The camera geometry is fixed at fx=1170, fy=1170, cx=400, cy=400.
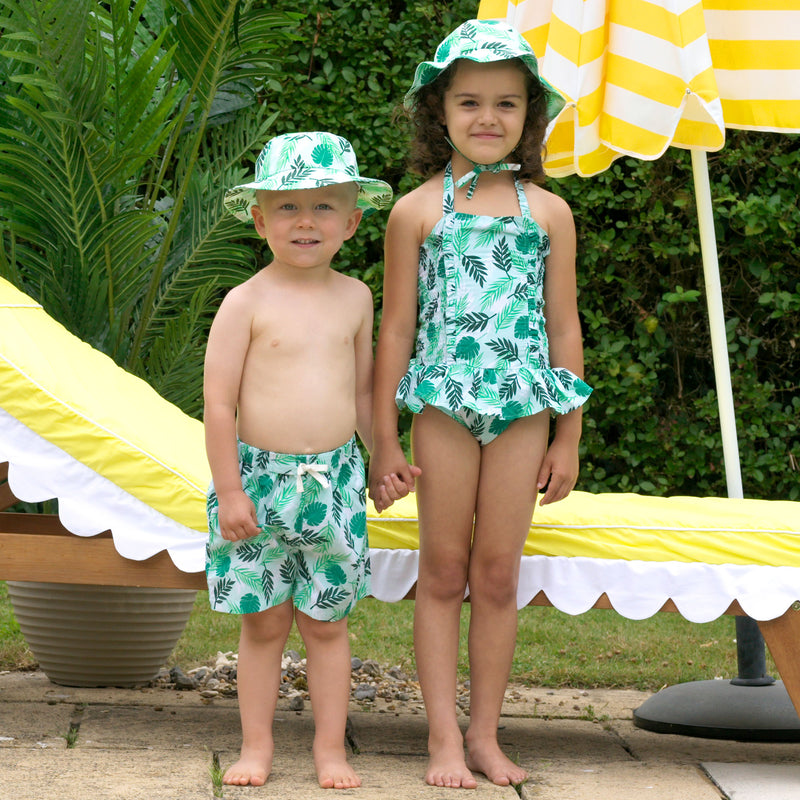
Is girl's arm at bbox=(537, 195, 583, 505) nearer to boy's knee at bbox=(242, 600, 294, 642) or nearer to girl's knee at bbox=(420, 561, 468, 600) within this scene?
girl's knee at bbox=(420, 561, 468, 600)

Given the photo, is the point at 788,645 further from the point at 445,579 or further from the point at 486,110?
the point at 486,110

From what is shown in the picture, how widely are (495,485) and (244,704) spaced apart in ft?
2.34

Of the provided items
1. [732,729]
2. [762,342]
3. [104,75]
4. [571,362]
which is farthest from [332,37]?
[732,729]

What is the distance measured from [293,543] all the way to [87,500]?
0.54 metres

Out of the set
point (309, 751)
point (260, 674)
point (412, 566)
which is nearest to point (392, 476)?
point (412, 566)

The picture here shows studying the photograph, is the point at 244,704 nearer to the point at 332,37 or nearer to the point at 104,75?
the point at 104,75

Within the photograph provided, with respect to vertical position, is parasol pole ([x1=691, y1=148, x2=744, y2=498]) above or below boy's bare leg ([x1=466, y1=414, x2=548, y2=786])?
above

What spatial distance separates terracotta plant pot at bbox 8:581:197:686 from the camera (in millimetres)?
3395

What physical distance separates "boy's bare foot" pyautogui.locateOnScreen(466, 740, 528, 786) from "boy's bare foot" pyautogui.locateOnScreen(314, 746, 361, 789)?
0.27 meters

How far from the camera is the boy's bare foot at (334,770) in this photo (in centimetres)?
241

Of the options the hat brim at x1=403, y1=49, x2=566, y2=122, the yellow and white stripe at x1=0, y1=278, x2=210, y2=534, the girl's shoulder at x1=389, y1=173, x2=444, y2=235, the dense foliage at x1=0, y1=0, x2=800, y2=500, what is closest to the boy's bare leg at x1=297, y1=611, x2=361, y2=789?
the yellow and white stripe at x1=0, y1=278, x2=210, y2=534

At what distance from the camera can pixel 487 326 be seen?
8.26 ft

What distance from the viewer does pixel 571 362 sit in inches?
104

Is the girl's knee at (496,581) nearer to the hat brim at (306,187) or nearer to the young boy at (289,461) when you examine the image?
the young boy at (289,461)
